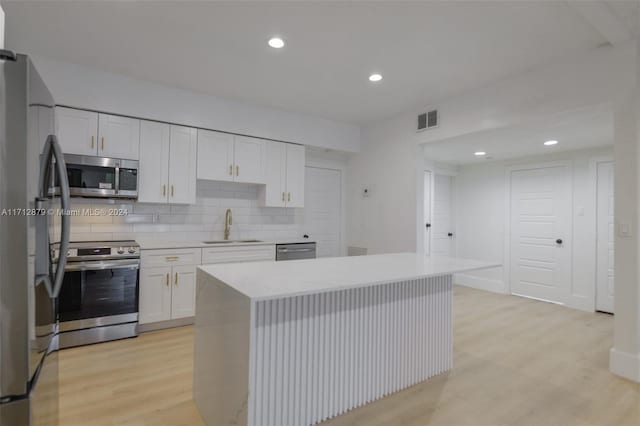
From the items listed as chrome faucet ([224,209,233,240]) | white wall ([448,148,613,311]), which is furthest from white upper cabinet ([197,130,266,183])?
white wall ([448,148,613,311])

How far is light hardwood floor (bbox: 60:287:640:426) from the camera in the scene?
2076 mm

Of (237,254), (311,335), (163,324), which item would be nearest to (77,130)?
(237,254)

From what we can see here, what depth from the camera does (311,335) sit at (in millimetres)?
1911

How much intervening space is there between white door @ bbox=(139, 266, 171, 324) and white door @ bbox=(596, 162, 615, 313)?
17.8 feet

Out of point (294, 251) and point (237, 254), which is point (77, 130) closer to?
point (237, 254)

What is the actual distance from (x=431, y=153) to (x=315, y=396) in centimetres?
396

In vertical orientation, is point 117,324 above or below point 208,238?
below

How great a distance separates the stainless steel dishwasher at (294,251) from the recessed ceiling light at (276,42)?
7.59ft

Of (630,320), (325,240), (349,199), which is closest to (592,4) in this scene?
A: (630,320)

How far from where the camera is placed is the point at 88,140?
3303 mm

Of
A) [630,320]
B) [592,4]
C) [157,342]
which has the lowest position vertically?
[157,342]

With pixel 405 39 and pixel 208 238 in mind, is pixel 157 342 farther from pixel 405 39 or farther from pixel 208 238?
pixel 405 39

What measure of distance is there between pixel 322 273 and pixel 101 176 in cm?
264

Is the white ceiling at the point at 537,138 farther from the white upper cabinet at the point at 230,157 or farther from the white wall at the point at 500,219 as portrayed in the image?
the white upper cabinet at the point at 230,157
